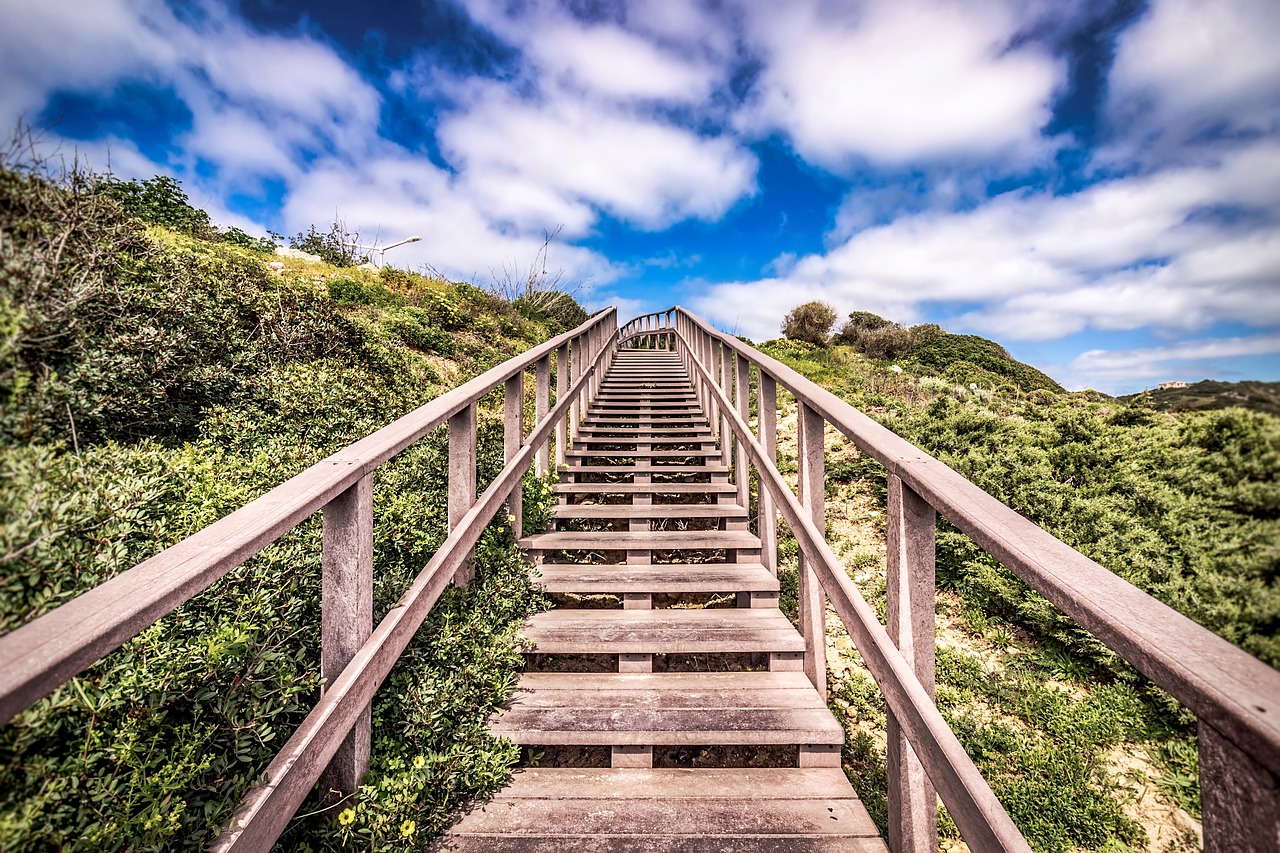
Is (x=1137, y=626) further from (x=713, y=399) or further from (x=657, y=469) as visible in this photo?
(x=713, y=399)

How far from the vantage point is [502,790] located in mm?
1907

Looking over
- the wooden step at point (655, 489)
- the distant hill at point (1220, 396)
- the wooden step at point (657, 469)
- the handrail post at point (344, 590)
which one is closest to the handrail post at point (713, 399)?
the wooden step at point (657, 469)

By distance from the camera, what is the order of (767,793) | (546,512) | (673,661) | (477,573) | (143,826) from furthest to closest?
(546,512), (673,661), (477,573), (767,793), (143,826)

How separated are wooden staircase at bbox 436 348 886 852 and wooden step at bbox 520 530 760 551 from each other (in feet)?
0.04

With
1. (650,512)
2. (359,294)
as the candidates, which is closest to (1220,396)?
(650,512)

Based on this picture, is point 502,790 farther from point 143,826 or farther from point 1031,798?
point 1031,798

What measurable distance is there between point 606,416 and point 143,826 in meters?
5.63

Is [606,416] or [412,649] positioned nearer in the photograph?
[412,649]

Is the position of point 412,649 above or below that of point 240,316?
below

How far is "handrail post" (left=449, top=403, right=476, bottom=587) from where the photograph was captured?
96.8 inches

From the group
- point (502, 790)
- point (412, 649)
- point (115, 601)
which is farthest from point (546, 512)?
point (115, 601)

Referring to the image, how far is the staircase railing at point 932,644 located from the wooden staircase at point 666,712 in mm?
269

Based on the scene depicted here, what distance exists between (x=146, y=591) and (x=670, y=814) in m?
1.67

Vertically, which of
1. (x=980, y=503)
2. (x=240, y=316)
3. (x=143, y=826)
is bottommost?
(x=143, y=826)
